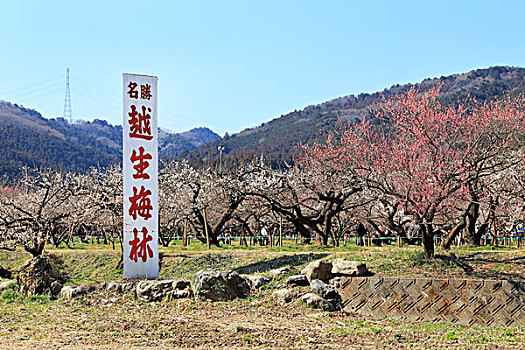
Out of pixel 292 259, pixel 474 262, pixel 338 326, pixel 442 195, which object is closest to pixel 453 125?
pixel 442 195

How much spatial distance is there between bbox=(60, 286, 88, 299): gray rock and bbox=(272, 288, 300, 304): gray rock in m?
4.60

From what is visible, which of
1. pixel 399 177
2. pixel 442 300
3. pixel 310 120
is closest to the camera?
pixel 442 300

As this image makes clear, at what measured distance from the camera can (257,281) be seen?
11453mm

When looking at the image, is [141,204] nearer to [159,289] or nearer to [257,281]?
[159,289]

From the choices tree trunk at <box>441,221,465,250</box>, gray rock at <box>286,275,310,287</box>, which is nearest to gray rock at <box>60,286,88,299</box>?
gray rock at <box>286,275,310,287</box>

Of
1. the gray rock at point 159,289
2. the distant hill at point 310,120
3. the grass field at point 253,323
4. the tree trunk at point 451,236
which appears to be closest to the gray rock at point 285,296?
the grass field at point 253,323

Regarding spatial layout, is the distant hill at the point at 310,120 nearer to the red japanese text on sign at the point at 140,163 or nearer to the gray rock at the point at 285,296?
the red japanese text on sign at the point at 140,163

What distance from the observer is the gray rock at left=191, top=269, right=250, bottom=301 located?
34.6ft

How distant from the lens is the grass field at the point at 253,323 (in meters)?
7.28

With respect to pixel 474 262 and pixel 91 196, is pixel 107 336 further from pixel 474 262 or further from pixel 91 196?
pixel 91 196

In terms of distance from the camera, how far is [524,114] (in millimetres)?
15102

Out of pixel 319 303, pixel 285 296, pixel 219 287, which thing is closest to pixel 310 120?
pixel 219 287

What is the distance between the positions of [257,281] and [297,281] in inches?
41.1

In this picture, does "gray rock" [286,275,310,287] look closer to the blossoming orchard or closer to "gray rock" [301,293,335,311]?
"gray rock" [301,293,335,311]
